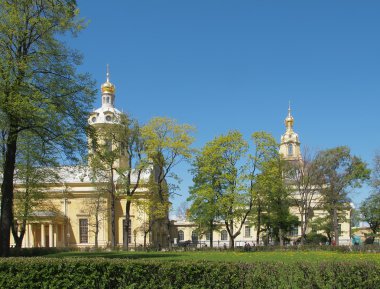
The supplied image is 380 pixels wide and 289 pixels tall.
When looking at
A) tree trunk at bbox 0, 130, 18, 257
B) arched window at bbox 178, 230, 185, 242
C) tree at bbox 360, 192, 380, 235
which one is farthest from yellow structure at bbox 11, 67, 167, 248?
tree trunk at bbox 0, 130, 18, 257

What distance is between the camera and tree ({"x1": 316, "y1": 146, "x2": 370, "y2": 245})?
43366 mm

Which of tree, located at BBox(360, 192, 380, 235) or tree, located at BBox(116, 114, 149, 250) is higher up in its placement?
tree, located at BBox(116, 114, 149, 250)

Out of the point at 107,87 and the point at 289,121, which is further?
the point at 289,121

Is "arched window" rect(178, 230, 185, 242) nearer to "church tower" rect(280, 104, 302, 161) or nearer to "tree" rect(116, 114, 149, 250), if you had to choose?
"church tower" rect(280, 104, 302, 161)

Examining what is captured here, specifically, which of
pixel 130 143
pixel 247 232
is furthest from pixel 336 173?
pixel 247 232

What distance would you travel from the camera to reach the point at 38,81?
1850 centimetres

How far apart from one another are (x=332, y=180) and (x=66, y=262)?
3713 centimetres

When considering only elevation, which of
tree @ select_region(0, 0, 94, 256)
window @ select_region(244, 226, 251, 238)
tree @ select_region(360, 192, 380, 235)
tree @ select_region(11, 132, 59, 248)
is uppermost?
tree @ select_region(0, 0, 94, 256)

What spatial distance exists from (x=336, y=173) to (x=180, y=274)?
36468 mm

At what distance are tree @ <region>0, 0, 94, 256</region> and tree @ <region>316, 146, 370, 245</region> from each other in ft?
101

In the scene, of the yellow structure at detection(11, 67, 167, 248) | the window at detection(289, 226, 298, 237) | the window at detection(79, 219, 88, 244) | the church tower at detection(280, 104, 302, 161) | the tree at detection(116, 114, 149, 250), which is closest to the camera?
the tree at detection(116, 114, 149, 250)

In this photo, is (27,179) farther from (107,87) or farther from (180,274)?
(107,87)

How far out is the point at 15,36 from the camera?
18.2m

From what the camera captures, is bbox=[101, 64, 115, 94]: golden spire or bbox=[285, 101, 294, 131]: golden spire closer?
bbox=[101, 64, 115, 94]: golden spire
